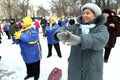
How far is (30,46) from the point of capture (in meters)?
5.27

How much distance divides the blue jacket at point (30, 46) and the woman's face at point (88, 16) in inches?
99.2

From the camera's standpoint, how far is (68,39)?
2.30m

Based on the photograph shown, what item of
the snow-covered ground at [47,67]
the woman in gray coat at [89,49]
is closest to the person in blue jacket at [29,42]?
the snow-covered ground at [47,67]

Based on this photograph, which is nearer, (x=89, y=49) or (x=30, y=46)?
(x=89, y=49)

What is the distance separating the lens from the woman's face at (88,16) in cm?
275

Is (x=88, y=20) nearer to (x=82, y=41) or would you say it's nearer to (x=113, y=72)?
(x=82, y=41)

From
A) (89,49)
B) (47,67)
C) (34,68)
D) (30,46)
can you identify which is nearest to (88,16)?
(89,49)

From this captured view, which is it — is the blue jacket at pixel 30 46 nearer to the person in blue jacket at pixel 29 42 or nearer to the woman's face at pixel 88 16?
the person in blue jacket at pixel 29 42

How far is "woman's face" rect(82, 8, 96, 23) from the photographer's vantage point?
2.75 meters

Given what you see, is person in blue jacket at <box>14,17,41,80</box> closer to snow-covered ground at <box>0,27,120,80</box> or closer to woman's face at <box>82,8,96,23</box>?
snow-covered ground at <box>0,27,120,80</box>

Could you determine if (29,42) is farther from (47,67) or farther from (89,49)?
(89,49)

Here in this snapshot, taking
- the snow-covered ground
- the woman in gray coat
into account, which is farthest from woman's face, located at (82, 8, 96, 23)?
the snow-covered ground

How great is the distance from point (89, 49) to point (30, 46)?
272 cm

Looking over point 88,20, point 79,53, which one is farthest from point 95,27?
point 79,53
